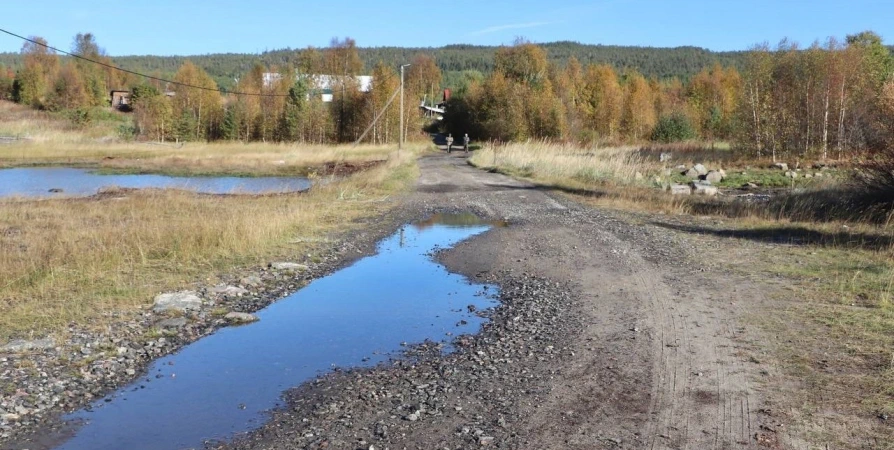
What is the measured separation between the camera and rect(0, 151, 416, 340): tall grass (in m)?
9.05

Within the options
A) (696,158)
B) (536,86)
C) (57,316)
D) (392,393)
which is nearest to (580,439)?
(392,393)

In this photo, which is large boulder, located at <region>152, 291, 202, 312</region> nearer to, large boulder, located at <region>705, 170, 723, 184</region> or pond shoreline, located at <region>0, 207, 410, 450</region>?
pond shoreline, located at <region>0, 207, 410, 450</region>

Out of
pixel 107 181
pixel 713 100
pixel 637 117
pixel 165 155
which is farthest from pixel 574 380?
pixel 713 100

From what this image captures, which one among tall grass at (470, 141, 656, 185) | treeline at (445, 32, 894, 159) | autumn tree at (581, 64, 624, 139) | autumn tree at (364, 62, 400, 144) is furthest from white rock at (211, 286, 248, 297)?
autumn tree at (581, 64, 624, 139)

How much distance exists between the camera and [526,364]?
6.71 m

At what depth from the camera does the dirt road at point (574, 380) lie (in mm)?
5070

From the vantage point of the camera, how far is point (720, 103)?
7900 cm

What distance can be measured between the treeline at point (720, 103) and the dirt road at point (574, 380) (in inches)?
365

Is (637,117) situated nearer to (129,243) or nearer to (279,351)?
(129,243)

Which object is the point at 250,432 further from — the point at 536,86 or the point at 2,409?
the point at 536,86

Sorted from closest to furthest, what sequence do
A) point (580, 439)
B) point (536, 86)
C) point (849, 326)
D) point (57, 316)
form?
point (580, 439), point (849, 326), point (57, 316), point (536, 86)

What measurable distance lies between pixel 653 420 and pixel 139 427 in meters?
3.91

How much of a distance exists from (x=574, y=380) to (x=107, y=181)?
34024 millimetres

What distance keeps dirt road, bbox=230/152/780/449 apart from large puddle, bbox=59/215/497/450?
16.3 inches
